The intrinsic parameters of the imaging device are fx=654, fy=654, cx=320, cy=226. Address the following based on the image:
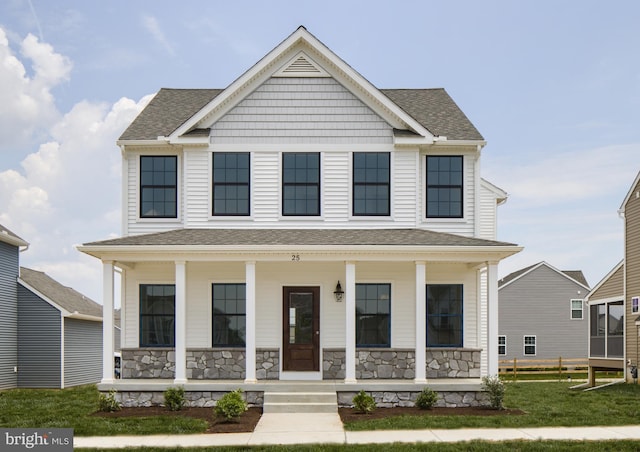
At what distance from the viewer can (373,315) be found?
17359 mm

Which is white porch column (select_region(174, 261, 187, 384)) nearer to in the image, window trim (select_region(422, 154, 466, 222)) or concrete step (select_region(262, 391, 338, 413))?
concrete step (select_region(262, 391, 338, 413))

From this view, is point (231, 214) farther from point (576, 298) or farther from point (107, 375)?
point (576, 298)

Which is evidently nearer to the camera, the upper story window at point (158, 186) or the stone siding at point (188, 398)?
the stone siding at point (188, 398)

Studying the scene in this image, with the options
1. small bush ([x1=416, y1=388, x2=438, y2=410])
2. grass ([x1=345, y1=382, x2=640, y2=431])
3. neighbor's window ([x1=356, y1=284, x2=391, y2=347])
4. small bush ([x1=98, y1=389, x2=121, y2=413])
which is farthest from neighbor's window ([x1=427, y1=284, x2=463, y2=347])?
small bush ([x1=98, y1=389, x2=121, y2=413])

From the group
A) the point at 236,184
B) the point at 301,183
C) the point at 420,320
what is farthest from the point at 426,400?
the point at 236,184

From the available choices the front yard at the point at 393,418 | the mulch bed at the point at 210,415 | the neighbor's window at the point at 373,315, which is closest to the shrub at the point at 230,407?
the mulch bed at the point at 210,415

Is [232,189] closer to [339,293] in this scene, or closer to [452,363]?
[339,293]

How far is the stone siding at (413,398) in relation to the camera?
15.5 metres

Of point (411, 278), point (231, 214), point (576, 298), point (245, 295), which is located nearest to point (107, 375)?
point (245, 295)

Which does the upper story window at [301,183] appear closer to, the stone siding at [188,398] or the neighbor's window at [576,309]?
the stone siding at [188,398]

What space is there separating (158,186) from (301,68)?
510cm

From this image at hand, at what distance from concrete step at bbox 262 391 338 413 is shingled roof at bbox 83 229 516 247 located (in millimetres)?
3537

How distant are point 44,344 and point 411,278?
15.7 m

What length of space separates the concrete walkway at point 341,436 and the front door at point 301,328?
3.85 m
